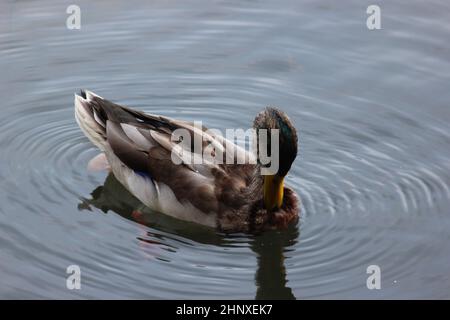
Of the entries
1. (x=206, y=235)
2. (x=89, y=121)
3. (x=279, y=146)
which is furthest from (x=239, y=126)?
(x=279, y=146)

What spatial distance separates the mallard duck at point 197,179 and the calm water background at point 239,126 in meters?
0.18

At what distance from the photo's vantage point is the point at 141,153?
35.0 ft

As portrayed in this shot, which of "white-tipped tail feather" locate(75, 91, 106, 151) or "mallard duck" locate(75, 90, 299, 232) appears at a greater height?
"white-tipped tail feather" locate(75, 91, 106, 151)

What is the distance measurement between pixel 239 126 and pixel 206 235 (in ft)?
7.31

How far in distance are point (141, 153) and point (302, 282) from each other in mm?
2359

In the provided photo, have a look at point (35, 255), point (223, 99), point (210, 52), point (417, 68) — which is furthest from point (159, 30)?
point (35, 255)

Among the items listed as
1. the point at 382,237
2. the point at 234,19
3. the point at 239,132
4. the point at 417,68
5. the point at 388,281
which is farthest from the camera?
the point at 234,19

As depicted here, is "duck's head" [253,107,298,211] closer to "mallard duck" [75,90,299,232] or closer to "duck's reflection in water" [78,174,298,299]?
"mallard duck" [75,90,299,232]

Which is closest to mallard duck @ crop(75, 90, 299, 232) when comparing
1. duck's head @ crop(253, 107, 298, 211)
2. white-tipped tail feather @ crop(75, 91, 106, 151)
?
duck's head @ crop(253, 107, 298, 211)

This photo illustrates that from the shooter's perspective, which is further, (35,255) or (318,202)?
(318,202)

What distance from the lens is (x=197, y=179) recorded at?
10336 millimetres

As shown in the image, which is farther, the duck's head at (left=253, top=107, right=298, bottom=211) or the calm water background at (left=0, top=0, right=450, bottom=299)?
the duck's head at (left=253, top=107, right=298, bottom=211)

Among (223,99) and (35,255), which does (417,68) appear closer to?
(223,99)

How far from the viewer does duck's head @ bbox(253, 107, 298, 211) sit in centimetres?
969
